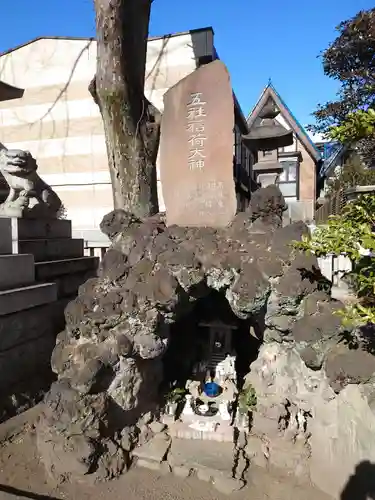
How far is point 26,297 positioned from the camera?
5.69 m

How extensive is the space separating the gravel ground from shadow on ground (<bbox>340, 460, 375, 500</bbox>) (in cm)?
36

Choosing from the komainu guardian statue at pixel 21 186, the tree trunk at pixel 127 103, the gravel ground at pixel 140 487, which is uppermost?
the tree trunk at pixel 127 103

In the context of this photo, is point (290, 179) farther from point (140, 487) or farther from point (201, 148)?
point (140, 487)

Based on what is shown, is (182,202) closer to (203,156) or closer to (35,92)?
(203,156)

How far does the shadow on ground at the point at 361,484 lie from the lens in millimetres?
3547

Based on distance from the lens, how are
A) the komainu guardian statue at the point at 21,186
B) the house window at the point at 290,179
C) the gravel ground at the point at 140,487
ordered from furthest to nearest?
1. the house window at the point at 290,179
2. the komainu guardian statue at the point at 21,186
3. the gravel ground at the point at 140,487

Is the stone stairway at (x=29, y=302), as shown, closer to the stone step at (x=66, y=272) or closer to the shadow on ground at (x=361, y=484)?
the stone step at (x=66, y=272)

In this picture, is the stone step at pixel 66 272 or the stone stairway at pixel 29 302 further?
the stone step at pixel 66 272

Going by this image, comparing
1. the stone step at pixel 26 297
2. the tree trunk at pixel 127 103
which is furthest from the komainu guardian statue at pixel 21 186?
the tree trunk at pixel 127 103

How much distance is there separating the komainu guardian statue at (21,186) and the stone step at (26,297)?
138cm

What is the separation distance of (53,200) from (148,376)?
13.0 ft

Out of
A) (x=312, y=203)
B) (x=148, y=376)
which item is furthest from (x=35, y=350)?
(x=312, y=203)

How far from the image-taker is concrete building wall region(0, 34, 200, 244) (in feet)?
37.1

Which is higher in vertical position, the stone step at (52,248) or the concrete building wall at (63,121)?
the concrete building wall at (63,121)
